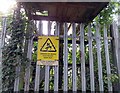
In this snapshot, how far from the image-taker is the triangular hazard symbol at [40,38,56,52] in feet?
12.0

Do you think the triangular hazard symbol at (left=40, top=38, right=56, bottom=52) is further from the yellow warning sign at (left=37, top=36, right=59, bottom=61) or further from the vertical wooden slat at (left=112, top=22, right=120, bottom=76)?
the vertical wooden slat at (left=112, top=22, right=120, bottom=76)

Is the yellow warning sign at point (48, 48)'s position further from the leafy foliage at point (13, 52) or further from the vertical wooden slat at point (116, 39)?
the vertical wooden slat at point (116, 39)

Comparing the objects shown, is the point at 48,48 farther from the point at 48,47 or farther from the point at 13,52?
the point at 13,52

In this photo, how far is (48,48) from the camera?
3664 millimetres

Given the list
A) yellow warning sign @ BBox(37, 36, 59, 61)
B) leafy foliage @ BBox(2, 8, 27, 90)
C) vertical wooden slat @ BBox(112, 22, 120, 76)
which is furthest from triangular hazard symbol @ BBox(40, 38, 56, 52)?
vertical wooden slat @ BBox(112, 22, 120, 76)

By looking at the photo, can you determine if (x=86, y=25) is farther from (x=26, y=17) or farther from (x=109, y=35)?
(x=26, y=17)

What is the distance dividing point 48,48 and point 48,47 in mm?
21

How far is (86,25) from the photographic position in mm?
4055

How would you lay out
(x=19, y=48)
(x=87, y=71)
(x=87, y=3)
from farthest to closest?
(x=87, y=71) → (x=19, y=48) → (x=87, y=3)

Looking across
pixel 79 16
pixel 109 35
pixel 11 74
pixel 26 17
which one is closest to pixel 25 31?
pixel 26 17

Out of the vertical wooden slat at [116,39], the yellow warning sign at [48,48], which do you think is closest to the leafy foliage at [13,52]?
the yellow warning sign at [48,48]

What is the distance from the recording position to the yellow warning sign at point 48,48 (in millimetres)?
3629

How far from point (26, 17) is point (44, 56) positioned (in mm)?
861

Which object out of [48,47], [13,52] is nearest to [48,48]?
[48,47]
